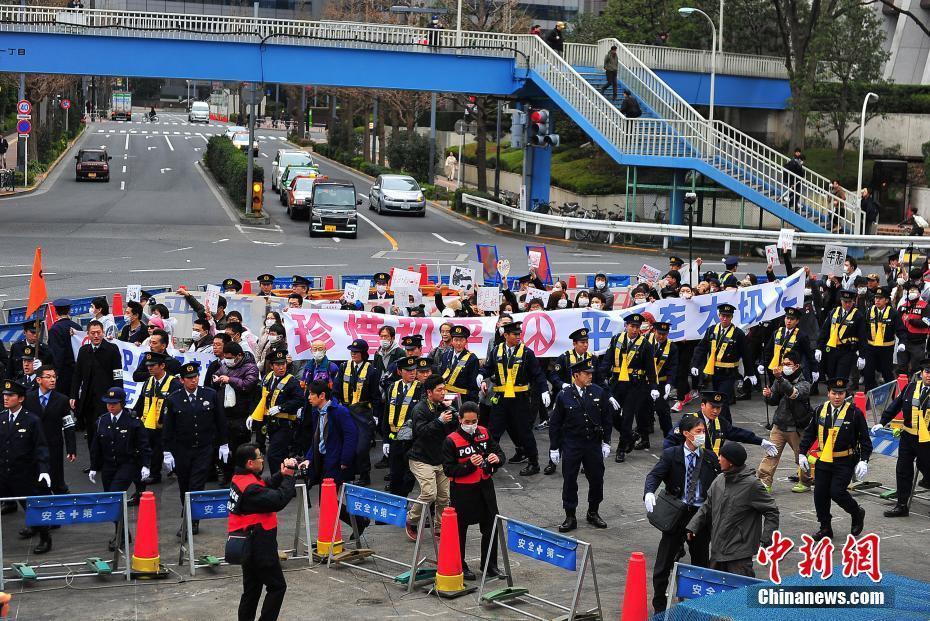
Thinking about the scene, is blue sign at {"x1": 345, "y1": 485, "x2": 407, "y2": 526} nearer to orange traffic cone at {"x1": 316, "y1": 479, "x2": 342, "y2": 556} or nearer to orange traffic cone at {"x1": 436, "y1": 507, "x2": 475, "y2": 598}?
orange traffic cone at {"x1": 316, "y1": 479, "x2": 342, "y2": 556}

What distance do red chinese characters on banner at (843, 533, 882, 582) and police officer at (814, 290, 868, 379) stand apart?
10518 mm

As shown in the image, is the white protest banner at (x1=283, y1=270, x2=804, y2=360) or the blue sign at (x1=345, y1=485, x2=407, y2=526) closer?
the blue sign at (x1=345, y1=485, x2=407, y2=526)

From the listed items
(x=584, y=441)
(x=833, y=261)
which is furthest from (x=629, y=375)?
(x=833, y=261)

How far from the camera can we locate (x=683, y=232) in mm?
38875

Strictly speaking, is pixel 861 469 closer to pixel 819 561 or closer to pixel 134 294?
pixel 819 561

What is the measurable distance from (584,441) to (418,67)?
106ft

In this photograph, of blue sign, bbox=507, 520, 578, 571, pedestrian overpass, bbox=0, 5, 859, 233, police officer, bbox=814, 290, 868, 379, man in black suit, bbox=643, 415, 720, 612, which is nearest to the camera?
blue sign, bbox=507, 520, 578, 571

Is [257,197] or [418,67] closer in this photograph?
[418,67]

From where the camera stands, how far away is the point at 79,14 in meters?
41.8

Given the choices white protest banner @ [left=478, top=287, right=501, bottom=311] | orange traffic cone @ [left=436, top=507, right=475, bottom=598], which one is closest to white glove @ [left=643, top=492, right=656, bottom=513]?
orange traffic cone @ [left=436, top=507, right=475, bottom=598]

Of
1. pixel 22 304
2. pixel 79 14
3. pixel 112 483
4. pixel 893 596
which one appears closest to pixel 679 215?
pixel 79 14

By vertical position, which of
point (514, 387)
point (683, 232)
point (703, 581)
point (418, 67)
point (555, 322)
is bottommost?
point (703, 581)

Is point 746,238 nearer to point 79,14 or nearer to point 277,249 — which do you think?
point 277,249

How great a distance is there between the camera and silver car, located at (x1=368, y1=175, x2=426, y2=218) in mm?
49438
